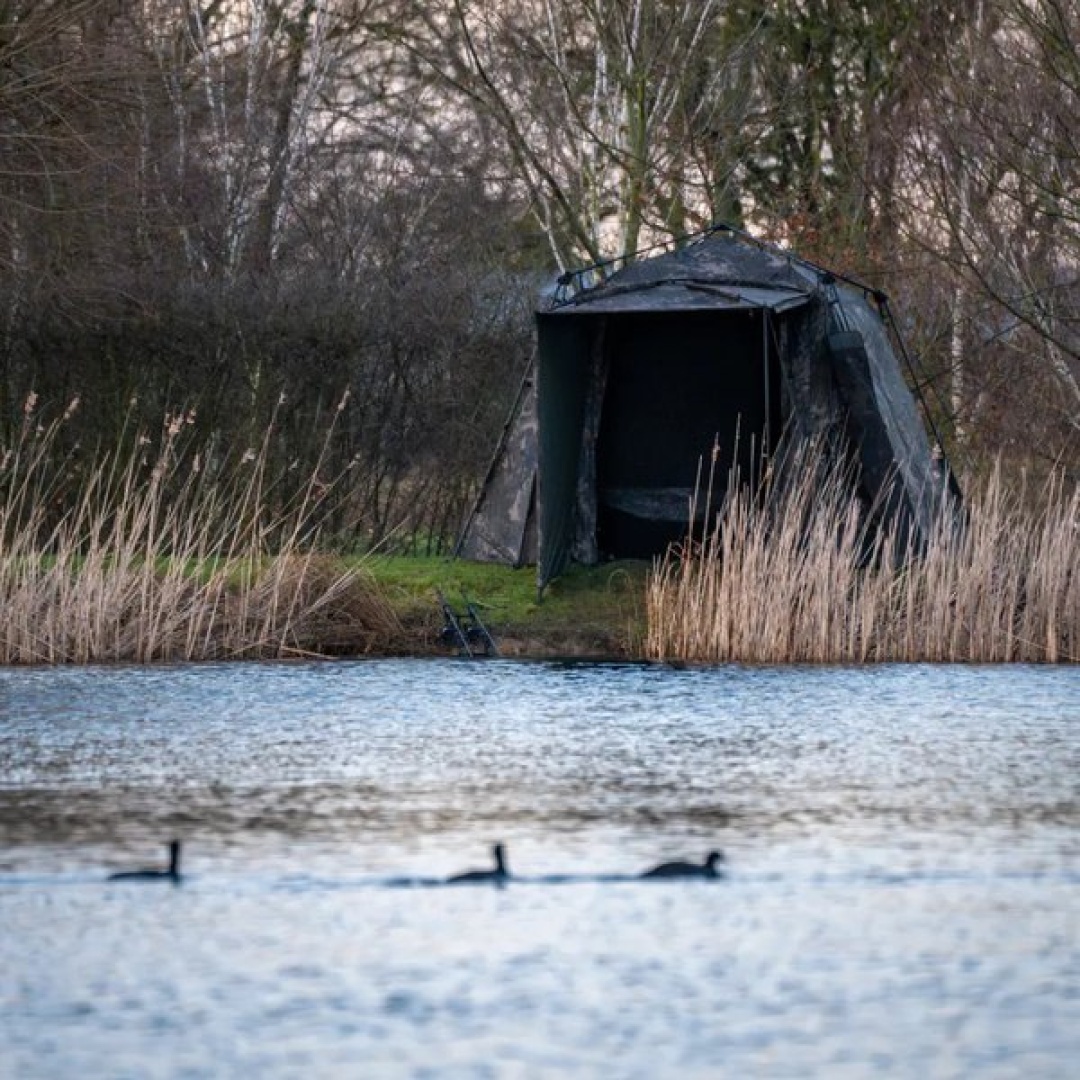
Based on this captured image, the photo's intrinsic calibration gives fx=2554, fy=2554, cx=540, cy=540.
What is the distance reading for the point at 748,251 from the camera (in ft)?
47.2

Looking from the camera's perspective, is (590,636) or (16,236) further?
(16,236)

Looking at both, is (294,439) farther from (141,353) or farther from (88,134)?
(88,134)

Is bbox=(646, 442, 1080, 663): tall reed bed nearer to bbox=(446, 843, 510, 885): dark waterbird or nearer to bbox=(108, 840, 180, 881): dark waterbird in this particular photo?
bbox=(446, 843, 510, 885): dark waterbird

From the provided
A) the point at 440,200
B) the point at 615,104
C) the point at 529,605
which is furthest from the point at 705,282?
the point at 440,200

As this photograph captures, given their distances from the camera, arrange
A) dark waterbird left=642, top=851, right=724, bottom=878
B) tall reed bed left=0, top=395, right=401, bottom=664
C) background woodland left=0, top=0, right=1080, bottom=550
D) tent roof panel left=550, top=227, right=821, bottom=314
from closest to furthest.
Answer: dark waterbird left=642, top=851, right=724, bottom=878
tall reed bed left=0, top=395, right=401, bottom=664
tent roof panel left=550, top=227, right=821, bottom=314
background woodland left=0, top=0, right=1080, bottom=550

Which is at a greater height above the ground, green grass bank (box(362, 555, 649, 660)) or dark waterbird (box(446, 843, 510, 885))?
green grass bank (box(362, 555, 649, 660))

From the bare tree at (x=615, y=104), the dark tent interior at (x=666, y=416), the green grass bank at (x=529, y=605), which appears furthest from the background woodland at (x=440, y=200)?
the green grass bank at (x=529, y=605)

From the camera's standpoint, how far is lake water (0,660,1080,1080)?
4398 mm

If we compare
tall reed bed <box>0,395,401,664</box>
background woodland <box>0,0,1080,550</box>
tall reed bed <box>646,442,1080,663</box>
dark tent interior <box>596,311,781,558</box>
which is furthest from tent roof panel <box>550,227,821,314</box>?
tall reed bed <box>0,395,401,664</box>

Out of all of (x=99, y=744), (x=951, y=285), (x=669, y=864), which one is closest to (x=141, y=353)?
(x=951, y=285)

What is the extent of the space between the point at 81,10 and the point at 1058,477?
729 centimetres

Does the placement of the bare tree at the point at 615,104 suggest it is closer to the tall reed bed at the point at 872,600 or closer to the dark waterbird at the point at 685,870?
the tall reed bed at the point at 872,600

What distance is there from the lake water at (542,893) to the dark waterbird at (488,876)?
0.20ft

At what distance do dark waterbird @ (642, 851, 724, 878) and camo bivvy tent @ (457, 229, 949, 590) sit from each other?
24.8ft
